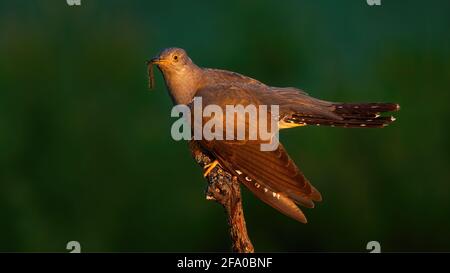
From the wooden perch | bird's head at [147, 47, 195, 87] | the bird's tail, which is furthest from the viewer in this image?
bird's head at [147, 47, 195, 87]

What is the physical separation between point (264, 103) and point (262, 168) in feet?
1.21

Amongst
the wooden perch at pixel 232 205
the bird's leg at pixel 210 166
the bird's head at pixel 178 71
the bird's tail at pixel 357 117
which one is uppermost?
the bird's head at pixel 178 71

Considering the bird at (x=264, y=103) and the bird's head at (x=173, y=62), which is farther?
the bird's head at (x=173, y=62)

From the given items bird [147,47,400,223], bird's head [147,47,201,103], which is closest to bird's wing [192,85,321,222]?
bird [147,47,400,223]

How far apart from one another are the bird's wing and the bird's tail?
214 millimetres

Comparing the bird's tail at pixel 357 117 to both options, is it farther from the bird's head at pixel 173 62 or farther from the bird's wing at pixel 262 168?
the bird's head at pixel 173 62

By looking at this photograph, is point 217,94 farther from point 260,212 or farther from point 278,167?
point 260,212

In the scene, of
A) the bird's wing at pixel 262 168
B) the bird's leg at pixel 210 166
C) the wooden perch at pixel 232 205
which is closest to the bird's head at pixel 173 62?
the bird's wing at pixel 262 168

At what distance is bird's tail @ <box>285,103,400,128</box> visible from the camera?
351 cm

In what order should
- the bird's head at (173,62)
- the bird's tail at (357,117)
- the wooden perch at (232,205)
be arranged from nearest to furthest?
the wooden perch at (232,205) < the bird's tail at (357,117) < the bird's head at (173,62)

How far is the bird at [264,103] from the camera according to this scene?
3352mm

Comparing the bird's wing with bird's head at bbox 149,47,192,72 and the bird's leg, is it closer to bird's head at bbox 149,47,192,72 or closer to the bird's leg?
the bird's leg

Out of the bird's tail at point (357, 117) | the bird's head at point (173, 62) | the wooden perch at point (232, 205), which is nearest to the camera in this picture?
the wooden perch at point (232, 205)

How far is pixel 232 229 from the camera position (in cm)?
331
